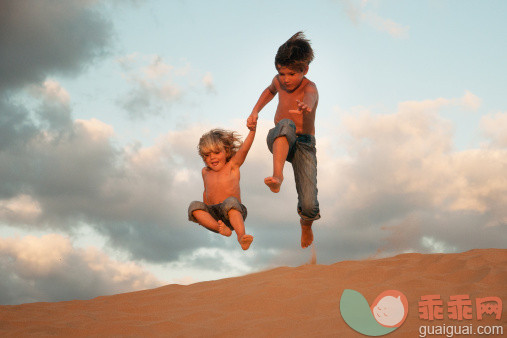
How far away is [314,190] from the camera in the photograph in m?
5.92

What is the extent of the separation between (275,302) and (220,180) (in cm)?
157

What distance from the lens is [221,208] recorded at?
548 cm

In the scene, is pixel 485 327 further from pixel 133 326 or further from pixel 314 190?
pixel 133 326

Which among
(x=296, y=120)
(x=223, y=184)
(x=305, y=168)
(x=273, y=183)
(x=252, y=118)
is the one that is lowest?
(x=273, y=183)

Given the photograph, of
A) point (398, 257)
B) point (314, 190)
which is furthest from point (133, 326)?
point (398, 257)

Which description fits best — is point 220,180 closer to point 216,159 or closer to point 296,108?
point 216,159

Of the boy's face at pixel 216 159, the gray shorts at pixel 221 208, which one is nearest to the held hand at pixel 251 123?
the boy's face at pixel 216 159

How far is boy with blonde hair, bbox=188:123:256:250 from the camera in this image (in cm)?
536

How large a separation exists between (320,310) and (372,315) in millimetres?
497

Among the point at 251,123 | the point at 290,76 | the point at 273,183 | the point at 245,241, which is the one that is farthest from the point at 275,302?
the point at 290,76

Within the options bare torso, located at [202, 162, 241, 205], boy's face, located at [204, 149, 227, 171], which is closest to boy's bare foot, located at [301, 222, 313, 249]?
bare torso, located at [202, 162, 241, 205]

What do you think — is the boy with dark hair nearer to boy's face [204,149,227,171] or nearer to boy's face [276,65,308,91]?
boy's face [276,65,308,91]

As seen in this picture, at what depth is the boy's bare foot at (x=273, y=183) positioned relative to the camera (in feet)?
15.7

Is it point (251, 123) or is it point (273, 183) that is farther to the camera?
point (251, 123)
